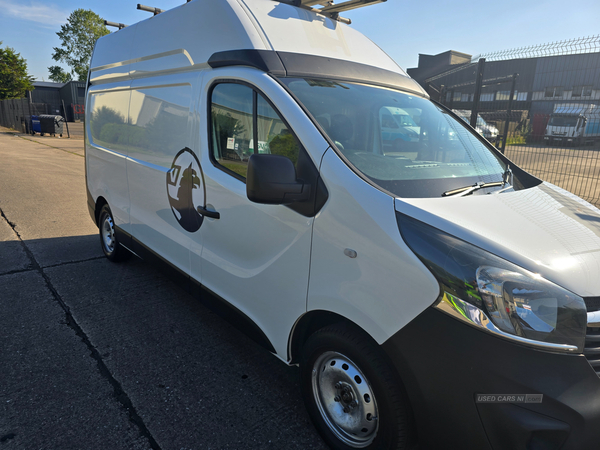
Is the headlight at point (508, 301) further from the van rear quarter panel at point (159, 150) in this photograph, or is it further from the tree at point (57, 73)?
the tree at point (57, 73)

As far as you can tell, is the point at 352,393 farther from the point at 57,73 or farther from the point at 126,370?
the point at 57,73

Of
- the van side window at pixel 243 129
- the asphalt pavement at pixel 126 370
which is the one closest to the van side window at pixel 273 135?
the van side window at pixel 243 129

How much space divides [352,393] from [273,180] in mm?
1104

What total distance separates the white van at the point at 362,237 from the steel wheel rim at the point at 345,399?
0.03 feet

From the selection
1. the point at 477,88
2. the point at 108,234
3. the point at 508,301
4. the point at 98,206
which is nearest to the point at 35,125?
the point at 98,206

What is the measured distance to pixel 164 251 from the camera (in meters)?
3.43

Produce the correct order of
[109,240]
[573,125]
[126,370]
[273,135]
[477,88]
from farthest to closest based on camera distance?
[477,88], [573,125], [109,240], [126,370], [273,135]

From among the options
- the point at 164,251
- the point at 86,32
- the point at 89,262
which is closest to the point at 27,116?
the point at 89,262

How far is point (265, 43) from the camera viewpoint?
2.47 meters

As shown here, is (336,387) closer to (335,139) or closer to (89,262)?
(335,139)

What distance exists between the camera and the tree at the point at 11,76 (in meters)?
48.7

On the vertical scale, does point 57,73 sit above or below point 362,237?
above

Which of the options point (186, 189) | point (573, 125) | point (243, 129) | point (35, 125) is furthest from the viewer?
point (35, 125)

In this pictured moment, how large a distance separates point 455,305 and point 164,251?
8.39 feet
